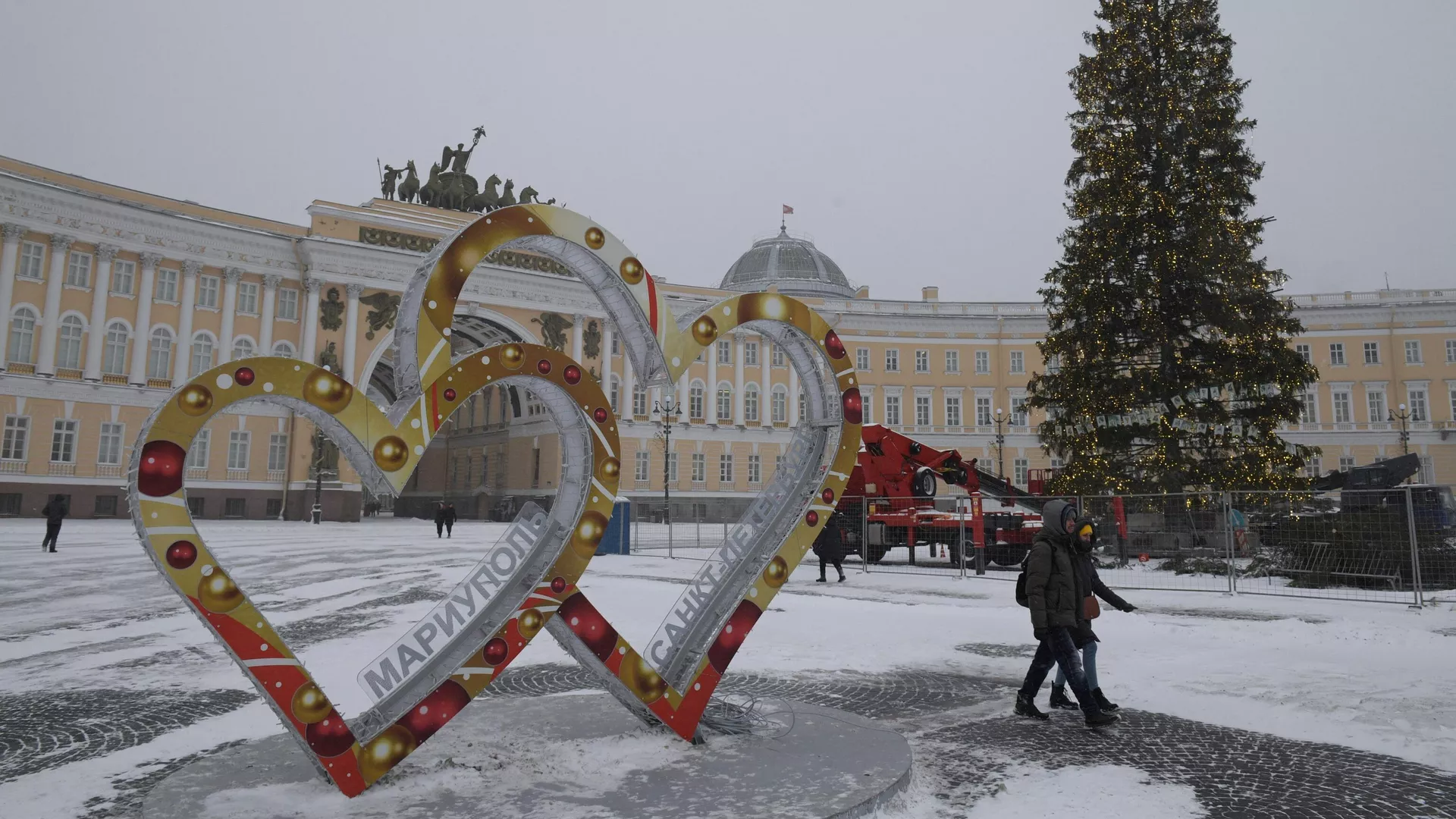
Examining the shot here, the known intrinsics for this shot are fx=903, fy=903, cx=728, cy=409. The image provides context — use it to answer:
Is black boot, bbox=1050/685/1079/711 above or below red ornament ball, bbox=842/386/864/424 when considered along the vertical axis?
below

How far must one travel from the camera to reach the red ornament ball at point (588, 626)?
16.5ft

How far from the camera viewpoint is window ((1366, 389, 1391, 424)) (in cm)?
5347

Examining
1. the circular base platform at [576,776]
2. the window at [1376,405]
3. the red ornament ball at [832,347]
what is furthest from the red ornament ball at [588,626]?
the window at [1376,405]

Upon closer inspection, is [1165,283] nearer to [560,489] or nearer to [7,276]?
[560,489]

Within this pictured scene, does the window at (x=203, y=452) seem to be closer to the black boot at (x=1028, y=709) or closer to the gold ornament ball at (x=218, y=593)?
the gold ornament ball at (x=218, y=593)

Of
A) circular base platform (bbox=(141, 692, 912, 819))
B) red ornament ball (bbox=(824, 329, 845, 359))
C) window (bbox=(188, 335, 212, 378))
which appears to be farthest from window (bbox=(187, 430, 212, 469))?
red ornament ball (bbox=(824, 329, 845, 359))

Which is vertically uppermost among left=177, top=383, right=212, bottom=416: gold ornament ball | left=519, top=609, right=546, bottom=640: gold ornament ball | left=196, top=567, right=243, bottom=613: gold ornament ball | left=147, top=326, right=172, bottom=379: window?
left=147, top=326, right=172, bottom=379: window

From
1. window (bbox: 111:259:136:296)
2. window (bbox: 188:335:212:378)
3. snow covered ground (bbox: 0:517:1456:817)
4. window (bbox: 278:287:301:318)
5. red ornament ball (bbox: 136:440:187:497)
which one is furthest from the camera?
window (bbox: 278:287:301:318)

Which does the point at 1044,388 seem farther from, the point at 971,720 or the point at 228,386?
the point at 228,386

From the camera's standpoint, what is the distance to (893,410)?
186 ft

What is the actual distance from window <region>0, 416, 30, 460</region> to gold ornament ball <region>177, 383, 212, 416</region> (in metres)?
39.5

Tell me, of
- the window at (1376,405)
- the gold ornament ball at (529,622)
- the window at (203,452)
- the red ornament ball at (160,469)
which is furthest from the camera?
the window at (1376,405)

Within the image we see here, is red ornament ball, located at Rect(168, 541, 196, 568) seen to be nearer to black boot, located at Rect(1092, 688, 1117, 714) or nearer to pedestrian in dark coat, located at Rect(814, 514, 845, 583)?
black boot, located at Rect(1092, 688, 1117, 714)

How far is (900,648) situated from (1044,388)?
1221 cm
